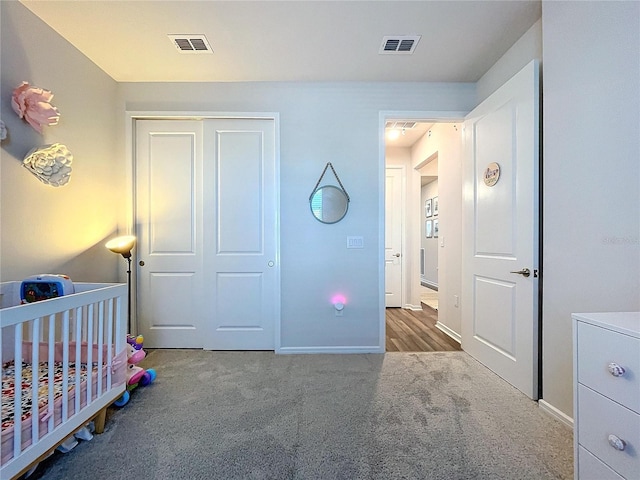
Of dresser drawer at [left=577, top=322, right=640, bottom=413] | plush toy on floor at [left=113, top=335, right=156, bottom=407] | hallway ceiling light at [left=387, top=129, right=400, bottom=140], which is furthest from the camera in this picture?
hallway ceiling light at [left=387, top=129, right=400, bottom=140]

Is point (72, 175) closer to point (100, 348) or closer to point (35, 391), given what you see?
point (100, 348)

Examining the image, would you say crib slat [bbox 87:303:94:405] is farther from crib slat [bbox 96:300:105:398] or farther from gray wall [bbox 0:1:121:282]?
gray wall [bbox 0:1:121:282]

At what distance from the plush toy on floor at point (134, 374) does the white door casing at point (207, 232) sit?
674mm

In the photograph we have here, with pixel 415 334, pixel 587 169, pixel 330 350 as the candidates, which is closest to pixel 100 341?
pixel 330 350

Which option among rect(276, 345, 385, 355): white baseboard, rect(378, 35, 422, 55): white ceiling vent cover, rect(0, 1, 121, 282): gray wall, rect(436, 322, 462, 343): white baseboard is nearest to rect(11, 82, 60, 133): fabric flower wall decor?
rect(0, 1, 121, 282): gray wall

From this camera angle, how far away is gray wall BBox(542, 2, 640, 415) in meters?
1.36

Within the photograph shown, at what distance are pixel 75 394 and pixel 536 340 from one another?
8.65 ft

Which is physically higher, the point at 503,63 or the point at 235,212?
the point at 503,63

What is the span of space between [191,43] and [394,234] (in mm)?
3561

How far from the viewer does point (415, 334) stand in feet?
11.0

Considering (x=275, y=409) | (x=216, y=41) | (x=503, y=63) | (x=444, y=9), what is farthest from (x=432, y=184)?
(x=275, y=409)

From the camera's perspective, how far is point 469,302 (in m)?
2.61

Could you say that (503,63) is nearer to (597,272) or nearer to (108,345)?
(597,272)

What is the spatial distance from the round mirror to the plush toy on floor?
5.81ft
